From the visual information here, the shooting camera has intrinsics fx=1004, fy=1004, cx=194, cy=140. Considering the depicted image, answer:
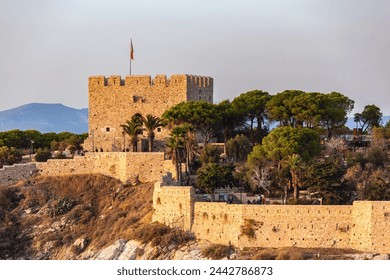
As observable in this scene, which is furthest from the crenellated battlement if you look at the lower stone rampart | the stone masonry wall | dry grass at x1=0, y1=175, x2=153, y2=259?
the lower stone rampart

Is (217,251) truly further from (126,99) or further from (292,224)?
(126,99)

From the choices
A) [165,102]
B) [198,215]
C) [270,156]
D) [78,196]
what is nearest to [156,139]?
[165,102]

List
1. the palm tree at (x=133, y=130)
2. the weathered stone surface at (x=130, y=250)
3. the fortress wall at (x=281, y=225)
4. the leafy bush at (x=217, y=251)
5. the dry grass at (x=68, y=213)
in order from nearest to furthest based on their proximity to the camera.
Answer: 1. the fortress wall at (x=281, y=225)
2. the leafy bush at (x=217, y=251)
3. the weathered stone surface at (x=130, y=250)
4. the dry grass at (x=68, y=213)
5. the palm tree at (x=133, y=130)

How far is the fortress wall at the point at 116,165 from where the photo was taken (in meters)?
57.1

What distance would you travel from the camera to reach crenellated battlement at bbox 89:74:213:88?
214ft

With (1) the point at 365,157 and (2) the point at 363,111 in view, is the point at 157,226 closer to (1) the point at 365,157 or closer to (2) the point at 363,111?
(1) the point at 365,157

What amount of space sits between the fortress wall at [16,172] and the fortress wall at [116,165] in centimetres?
58

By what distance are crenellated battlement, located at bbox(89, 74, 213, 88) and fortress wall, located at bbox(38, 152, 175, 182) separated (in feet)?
25.1

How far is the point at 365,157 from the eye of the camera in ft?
186

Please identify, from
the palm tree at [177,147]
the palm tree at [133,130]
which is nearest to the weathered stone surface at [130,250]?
the palm tree at [177,147]

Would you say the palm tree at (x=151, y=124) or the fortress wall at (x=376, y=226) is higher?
the palm tree at (x=151, y=124)

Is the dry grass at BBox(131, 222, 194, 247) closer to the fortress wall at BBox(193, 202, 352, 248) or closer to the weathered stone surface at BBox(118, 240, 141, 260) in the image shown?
the weathered stone surface at BBox(118, 240, 141, 260)

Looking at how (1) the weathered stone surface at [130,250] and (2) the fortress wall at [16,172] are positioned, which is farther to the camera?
(2) the fortress wall at [16,172]

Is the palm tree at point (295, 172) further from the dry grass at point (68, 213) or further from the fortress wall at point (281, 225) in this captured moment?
the dry grass at point (68, 213)
